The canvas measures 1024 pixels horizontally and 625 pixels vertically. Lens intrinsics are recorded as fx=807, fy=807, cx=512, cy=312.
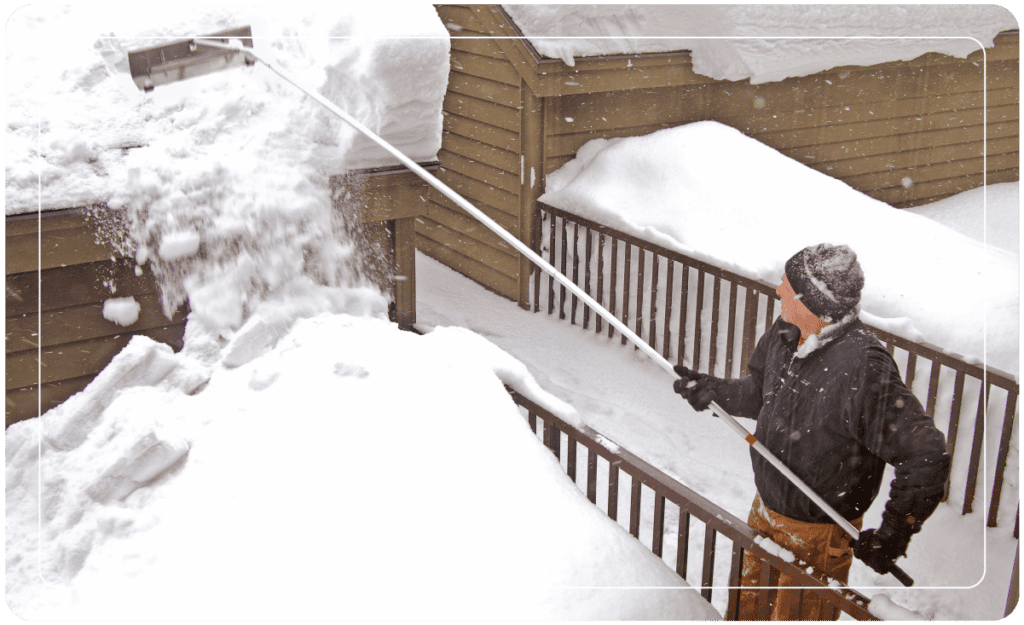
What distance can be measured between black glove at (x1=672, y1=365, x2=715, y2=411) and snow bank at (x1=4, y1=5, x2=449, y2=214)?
1003mm

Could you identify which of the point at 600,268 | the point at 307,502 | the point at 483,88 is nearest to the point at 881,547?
the point at 600,268

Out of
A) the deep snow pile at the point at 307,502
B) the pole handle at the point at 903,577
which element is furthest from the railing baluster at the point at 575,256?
the pole handle at the point at 903,577

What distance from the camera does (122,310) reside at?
217 centimetres

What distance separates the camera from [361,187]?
239 centimetres

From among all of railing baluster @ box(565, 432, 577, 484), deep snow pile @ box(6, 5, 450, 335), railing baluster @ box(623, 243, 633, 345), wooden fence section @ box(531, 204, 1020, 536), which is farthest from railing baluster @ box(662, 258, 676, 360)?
deep snow pile @ box(6, 5, 450, 335)

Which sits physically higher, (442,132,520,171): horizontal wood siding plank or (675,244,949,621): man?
(442,132,520,171): horizontal wood siding plank

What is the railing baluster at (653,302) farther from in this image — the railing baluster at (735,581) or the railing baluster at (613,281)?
the railing baluster at (735,581)

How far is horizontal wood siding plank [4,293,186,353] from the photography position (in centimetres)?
203

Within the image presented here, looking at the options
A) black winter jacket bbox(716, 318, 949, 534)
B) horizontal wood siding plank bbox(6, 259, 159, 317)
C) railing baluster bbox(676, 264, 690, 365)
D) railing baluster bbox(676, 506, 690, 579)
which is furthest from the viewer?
railing baluster bbox(676, 264, 690, 365)

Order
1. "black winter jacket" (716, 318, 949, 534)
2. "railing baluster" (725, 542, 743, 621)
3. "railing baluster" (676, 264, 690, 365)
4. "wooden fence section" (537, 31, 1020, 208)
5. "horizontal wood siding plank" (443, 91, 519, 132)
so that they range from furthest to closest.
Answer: "horizontal wood siding plank" (443, 91, 519, 132), "railing baluster" (676, 264, 690, 365), "wooden fence section" (537, 31, 1020, 208), "railing baluster" (725, 542, 743, 621), "black winter jacket" (716, 318, 949, 534)

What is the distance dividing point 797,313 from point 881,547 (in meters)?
0.49

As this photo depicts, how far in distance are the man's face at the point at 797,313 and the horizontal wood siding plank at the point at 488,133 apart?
94cm

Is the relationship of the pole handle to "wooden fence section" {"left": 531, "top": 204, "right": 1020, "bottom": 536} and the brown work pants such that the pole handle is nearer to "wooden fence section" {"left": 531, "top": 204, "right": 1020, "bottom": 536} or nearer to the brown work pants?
the brown work pants

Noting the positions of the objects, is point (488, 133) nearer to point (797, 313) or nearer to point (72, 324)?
point (797, 313)
